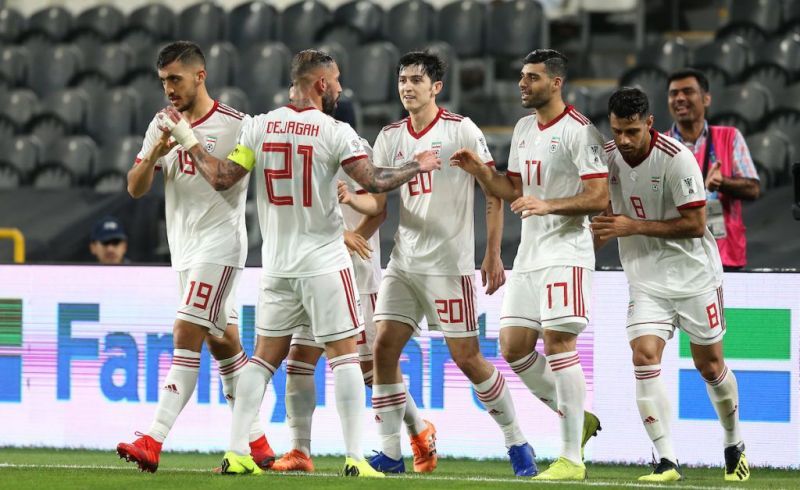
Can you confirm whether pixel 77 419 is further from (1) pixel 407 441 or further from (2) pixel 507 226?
(2) pixel 507 226

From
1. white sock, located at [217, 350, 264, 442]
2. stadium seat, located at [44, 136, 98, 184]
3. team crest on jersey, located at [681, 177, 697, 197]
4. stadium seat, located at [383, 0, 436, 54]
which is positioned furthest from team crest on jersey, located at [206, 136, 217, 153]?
stadium seat, located at [383, 0, 436, 54]

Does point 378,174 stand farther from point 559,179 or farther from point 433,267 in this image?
point 559,179

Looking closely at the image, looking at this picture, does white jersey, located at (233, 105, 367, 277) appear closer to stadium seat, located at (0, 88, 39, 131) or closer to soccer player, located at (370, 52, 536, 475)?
soccer player, located at (370, 52, 536, 475)

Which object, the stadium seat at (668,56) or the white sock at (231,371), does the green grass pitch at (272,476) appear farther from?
the stadium seat at (668,56)

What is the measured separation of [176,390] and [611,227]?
2242mm

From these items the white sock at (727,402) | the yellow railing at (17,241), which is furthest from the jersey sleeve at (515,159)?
the yellow railing at (17,241)

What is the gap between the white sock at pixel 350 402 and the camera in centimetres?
606

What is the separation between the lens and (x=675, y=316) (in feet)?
21.7

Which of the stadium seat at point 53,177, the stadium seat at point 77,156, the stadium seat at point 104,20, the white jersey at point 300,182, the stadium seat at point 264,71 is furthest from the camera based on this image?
the stadium seat at point 104,20

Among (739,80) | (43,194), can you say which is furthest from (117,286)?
(739,80)

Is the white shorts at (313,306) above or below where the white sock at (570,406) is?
above

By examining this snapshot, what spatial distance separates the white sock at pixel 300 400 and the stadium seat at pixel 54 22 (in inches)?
376

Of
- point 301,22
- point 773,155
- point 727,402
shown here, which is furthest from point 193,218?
point 301,22

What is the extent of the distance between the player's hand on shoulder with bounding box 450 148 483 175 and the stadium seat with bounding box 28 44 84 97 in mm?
8962
